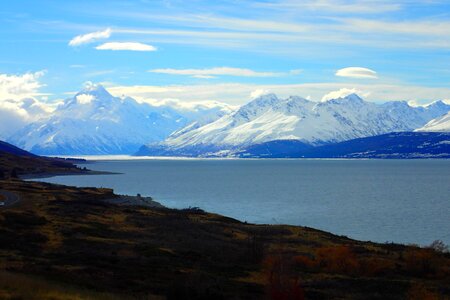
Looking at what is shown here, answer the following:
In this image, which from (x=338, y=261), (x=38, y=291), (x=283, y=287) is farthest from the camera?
(x=338, y=261)

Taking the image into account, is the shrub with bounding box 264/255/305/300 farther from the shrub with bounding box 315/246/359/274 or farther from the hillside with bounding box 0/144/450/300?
the shrub with bounding box 315/246/359/274

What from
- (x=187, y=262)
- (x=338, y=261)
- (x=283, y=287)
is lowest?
(x=187, y=262)

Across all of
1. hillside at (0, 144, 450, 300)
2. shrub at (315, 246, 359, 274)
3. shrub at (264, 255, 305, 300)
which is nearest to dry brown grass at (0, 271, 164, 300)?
hillside at (0, 144, 450, 300)

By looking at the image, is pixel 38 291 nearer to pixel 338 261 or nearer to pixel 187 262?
pixel 187 262

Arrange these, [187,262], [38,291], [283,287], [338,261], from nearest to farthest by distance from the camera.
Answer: [38,291]
[283,287]
[187,262]
[338,261]

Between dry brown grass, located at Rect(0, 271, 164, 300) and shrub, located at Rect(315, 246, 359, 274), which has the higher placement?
dry brown grass, located at Rect(0, 271, 164, 300)

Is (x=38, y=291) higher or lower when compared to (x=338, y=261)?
higher

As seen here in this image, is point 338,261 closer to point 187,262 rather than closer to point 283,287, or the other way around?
point 187,262

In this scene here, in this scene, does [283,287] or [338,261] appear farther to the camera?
[338,261]

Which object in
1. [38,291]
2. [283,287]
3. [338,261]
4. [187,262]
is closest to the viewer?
[38,291]

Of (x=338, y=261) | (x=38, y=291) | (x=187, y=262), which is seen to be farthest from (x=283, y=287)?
(x=338, y=261)

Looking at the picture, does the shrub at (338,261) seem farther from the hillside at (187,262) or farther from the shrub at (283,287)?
the shrub at (283,287)

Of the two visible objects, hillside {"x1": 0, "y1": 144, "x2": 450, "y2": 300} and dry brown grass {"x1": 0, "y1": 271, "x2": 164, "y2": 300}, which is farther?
hillside {"x1": 0, "y1": 144, "x2": 450, "y2": 300}

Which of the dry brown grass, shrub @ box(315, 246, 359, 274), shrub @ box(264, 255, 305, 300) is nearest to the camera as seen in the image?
the dry brown grass
